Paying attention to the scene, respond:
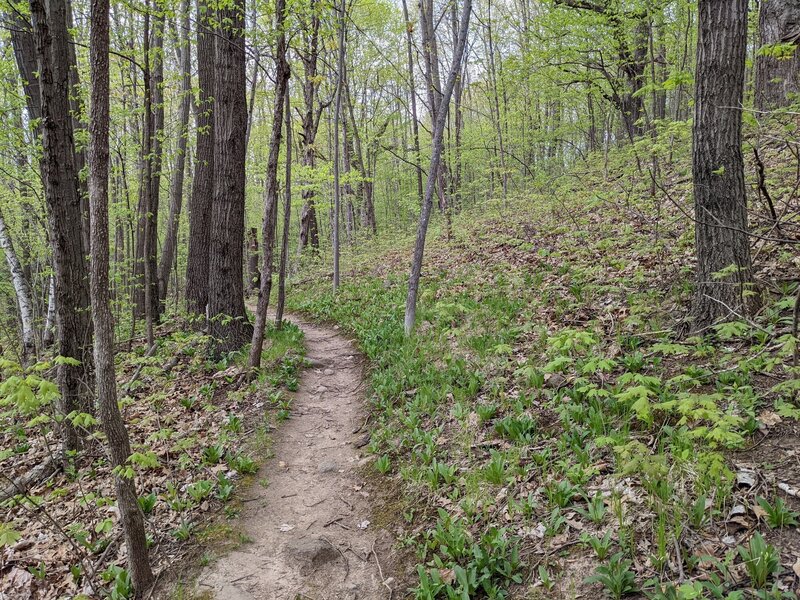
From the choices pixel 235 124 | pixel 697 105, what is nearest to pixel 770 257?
pixel 697 105

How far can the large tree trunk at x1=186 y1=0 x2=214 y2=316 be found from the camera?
971 cm

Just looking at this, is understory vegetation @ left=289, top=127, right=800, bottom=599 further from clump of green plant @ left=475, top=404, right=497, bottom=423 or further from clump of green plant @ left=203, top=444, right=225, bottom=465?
clump of green plant @ left=203, top=444, right=225, bottom=465

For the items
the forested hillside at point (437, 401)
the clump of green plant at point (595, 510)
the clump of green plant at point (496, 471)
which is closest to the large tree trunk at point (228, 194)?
the forested hillside at point (437, 401)

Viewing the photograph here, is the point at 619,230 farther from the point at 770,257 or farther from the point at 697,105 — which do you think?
the point at 697,105

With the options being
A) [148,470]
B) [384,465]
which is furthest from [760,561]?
[148,470]

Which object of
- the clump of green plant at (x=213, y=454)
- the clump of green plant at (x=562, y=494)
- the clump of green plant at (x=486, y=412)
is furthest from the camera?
the clump of green plant at (x=213, y=454)

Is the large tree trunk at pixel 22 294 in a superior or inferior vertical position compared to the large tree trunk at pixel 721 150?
inferior

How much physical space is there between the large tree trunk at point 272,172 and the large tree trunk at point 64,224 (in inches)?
90.7

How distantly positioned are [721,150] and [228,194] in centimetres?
736

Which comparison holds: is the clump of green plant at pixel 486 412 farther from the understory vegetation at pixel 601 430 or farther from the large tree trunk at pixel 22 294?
the large tree trunk at pixel 22 294

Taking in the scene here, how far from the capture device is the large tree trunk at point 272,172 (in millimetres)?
6754

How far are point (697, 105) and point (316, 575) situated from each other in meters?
5.73

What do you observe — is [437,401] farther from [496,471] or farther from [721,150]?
[721,150]

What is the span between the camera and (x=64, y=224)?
5430 mm
